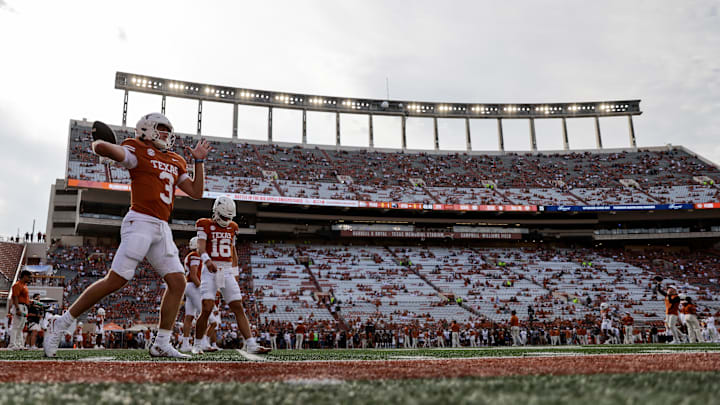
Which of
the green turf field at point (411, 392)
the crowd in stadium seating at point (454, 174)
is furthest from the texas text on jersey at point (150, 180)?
the crowd in stadium seating at point (454, 174)

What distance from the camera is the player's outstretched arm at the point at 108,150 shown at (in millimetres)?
4684

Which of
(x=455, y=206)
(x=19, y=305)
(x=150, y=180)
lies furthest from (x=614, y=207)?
(x=150, y=180)

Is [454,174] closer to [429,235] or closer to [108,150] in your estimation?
[429,235]

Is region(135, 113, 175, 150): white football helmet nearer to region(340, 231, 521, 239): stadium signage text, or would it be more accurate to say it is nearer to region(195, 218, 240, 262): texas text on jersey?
region(195, 218, 240, 262): texas text on jersey

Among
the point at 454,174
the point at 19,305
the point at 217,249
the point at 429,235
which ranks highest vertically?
the point at 454,174

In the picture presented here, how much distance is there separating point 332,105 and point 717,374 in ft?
139

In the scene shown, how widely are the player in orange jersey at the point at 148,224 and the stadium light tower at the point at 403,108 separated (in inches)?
1496

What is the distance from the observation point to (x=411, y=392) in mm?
2160

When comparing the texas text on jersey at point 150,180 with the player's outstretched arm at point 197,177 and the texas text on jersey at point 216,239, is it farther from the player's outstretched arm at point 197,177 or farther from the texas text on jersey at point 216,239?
the texas text on jersey at point 216,239

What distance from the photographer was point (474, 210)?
121 feet

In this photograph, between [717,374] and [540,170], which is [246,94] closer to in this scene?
[540,170]

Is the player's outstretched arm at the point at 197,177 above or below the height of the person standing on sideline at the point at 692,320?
above

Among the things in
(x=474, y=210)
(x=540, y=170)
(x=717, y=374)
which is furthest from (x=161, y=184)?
(x=540, y=170)

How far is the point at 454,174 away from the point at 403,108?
8098 millimetres
